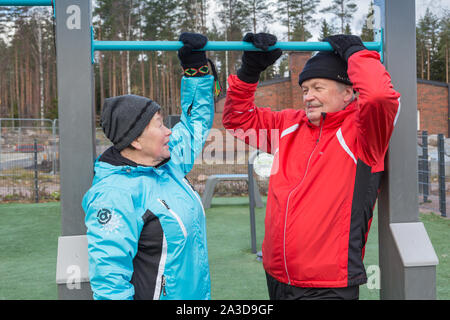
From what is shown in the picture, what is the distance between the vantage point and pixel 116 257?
129cm

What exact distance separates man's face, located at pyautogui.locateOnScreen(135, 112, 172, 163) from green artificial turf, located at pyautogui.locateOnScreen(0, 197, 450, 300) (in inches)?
38.6

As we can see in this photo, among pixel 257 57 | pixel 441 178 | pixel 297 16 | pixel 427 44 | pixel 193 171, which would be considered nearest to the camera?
pixel 257 57

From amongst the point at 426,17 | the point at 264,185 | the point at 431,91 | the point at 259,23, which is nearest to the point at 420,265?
the point at 264,185

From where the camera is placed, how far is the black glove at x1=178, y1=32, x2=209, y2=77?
155 cm

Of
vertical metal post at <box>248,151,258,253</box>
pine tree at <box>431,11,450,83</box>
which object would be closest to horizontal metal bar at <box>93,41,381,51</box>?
vertical metal post at <box>248,151,258,253</box>

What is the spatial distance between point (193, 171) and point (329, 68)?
1000cm

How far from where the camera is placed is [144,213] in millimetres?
1396

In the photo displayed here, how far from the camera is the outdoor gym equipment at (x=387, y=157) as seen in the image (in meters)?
1.45

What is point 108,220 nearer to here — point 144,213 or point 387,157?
point 144,213

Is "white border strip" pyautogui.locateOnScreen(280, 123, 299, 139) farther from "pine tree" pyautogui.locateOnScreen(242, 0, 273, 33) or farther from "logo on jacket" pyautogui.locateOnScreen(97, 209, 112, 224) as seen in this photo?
"pine tree" pyautogui.locateOnScreen(242, 0, 273, 33)

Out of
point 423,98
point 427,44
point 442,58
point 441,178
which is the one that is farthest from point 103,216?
point 427,44

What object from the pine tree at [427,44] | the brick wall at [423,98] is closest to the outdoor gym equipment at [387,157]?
the brick wall at [423,98]

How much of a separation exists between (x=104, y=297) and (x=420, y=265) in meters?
1.13
